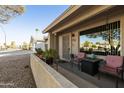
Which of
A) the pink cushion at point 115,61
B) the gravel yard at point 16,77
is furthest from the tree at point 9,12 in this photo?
the pink cushion at point 115,61

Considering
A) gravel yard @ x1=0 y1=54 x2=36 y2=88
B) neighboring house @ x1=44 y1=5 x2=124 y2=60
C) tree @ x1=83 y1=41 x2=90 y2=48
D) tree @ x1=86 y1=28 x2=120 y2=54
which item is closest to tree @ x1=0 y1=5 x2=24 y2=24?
neighboring house @ x1=44 y1=5 x2=124 y2=60

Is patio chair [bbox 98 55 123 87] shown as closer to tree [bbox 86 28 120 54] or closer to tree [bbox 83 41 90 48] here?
tree [bbox 86 28 120 54]

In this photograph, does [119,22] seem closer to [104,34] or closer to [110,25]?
[110,25]

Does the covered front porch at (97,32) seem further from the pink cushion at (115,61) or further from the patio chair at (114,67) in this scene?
the pink cushion at (115,61)

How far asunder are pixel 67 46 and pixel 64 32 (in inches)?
45.6

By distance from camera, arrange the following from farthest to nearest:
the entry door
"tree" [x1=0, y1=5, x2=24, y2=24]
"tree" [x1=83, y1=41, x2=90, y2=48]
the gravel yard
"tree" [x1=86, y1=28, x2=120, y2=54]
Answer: the entry door, "tree" [x1=0, y1=5, x2=24, y2=24], "tree" [x1=83, y1=41, x2=90, y2=48], "tree" [x1=86, y1=28, x2=120, y2=54], the gravel yard

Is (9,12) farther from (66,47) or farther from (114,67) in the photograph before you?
(114,67)

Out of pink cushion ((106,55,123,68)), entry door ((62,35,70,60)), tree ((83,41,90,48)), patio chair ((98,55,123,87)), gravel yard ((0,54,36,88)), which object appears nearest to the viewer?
patio chair ((98,55,123,87))

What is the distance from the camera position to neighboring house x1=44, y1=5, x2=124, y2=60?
6.09 m

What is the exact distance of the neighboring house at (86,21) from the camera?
240 inches

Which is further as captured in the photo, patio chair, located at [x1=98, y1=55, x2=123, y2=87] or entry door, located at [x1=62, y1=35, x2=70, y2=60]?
entry door, located at [x1=62, y1=35, x2=70, y2=60]

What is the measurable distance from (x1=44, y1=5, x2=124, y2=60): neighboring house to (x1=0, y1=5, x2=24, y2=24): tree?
368cm

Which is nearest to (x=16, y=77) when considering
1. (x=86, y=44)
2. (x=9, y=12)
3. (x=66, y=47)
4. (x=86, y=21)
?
(x=86, y=44)

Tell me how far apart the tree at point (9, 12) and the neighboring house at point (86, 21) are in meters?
3.68
